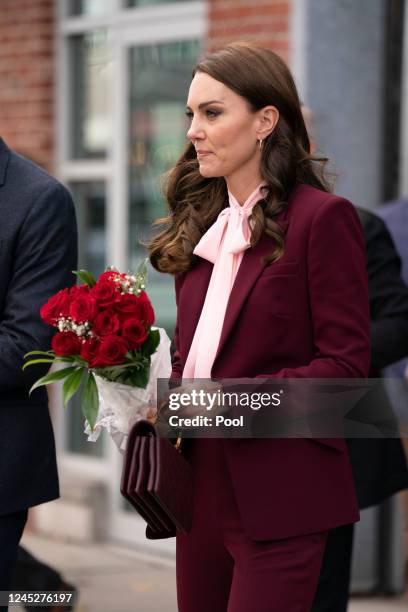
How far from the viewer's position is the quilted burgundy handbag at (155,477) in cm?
280

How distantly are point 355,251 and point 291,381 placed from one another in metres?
0.32

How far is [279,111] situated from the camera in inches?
122

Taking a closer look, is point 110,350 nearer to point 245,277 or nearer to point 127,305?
point 127,305

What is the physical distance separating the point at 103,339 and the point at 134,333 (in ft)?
0.25

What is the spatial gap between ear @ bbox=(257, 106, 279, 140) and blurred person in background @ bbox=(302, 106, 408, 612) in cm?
139

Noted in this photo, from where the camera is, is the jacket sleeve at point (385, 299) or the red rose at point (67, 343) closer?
the red rose at point (67, 343)

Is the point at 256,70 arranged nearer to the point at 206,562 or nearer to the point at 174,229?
the point at 174,229

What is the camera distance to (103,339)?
2.92m

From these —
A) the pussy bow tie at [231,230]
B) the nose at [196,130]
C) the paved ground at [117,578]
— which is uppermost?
the nose at [196,130]

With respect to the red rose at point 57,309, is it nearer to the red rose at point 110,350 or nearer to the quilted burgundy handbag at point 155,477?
the red rose at point 110,350

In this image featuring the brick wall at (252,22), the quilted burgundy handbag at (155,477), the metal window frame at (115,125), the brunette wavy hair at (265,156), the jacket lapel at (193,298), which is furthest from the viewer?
the metal window frame at (115,125)

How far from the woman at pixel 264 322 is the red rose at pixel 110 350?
224 mm

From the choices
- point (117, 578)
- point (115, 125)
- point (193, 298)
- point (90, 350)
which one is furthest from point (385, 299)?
point (115, 125)

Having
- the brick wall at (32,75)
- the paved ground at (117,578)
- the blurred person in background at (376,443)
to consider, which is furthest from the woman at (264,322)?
the brick wall at (32,75)
